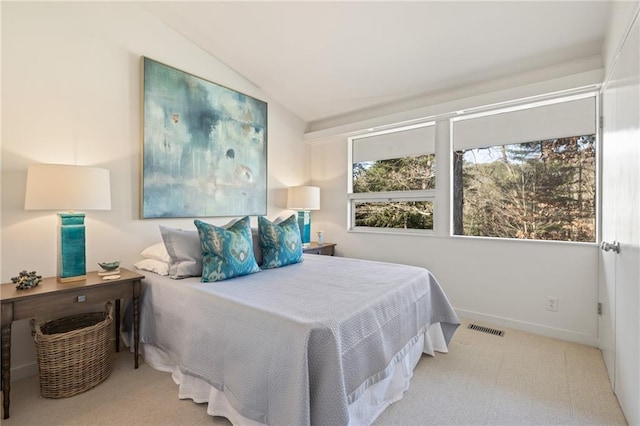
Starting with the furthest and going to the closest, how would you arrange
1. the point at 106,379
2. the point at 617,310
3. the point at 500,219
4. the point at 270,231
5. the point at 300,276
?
the point at 500,219 < the point at 270,231 < the point at 300,276 < the point at 106,379 < the point at 617,310

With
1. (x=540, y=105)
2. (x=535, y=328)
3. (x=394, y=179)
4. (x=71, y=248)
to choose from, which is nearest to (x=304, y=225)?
(x=394, y=179)

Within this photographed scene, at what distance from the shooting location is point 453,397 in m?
1.86

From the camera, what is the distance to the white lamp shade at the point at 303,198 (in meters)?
3.89

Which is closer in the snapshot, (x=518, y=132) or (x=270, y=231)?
(x=270, y=231)

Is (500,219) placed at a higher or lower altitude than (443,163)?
lower

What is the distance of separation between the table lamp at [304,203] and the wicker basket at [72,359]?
2.27 meters

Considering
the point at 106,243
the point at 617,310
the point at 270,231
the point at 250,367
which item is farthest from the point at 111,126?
the point at 617,310

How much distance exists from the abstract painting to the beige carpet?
140 cm

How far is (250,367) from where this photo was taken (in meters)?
1.44

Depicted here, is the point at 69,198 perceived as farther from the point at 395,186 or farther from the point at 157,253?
the point at 395,186

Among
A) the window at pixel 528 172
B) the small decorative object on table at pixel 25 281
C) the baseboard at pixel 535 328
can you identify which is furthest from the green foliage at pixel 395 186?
the small decorative object on table at pixel 25 281

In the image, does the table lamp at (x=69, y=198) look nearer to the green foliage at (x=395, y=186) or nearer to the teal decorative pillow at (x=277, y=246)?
the teal decorative pillow at (x=277, y=246)

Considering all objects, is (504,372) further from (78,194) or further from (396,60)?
(78,194)

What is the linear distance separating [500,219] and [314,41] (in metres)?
2.55
